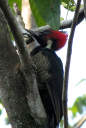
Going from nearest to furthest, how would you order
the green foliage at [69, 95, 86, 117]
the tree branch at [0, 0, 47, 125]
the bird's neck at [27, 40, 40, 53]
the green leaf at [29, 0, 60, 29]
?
the green leaf at [29, 0, 60, 29]
the tree branch at [0, 0, 47, 125]
the bird's neck at [27, 40, 40, 53]
the green foliage at [69, 95, 86, 117]

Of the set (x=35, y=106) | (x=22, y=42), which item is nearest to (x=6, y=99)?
(x=35, y=106)

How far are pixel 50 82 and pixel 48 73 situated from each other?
0.42 feet

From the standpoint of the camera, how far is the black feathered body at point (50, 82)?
2.68 m

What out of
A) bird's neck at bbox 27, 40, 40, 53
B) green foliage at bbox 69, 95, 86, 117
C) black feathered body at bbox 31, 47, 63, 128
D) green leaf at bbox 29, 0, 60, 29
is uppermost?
green leaf at bbox 29, 0, 60, 29

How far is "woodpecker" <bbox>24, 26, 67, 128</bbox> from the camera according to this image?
8.86 ft

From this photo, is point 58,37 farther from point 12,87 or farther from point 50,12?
point 50,12

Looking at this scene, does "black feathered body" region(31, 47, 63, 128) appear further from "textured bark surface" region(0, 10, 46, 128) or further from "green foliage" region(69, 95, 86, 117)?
"green foliage" region(69, 95, 86, 117)

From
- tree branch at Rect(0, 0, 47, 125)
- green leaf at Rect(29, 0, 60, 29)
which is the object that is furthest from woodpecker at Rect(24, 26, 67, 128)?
green leaf at Rect(29, 0, 60, 29)

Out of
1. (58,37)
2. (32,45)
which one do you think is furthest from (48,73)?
(58,37)

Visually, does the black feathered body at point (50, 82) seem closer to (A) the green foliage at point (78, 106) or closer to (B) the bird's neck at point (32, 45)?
(B) the bird's neck at point (32, 45)

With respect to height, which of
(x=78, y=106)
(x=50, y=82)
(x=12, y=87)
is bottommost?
(x=78, y=106)

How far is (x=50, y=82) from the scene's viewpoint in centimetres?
292

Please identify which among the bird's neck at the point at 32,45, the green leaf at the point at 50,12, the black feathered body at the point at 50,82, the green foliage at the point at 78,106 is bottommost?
the green foliage at the point at 78,106

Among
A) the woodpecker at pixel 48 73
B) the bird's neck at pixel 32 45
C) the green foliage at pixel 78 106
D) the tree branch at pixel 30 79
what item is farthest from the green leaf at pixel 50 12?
the green foliage at pixel 78 106
